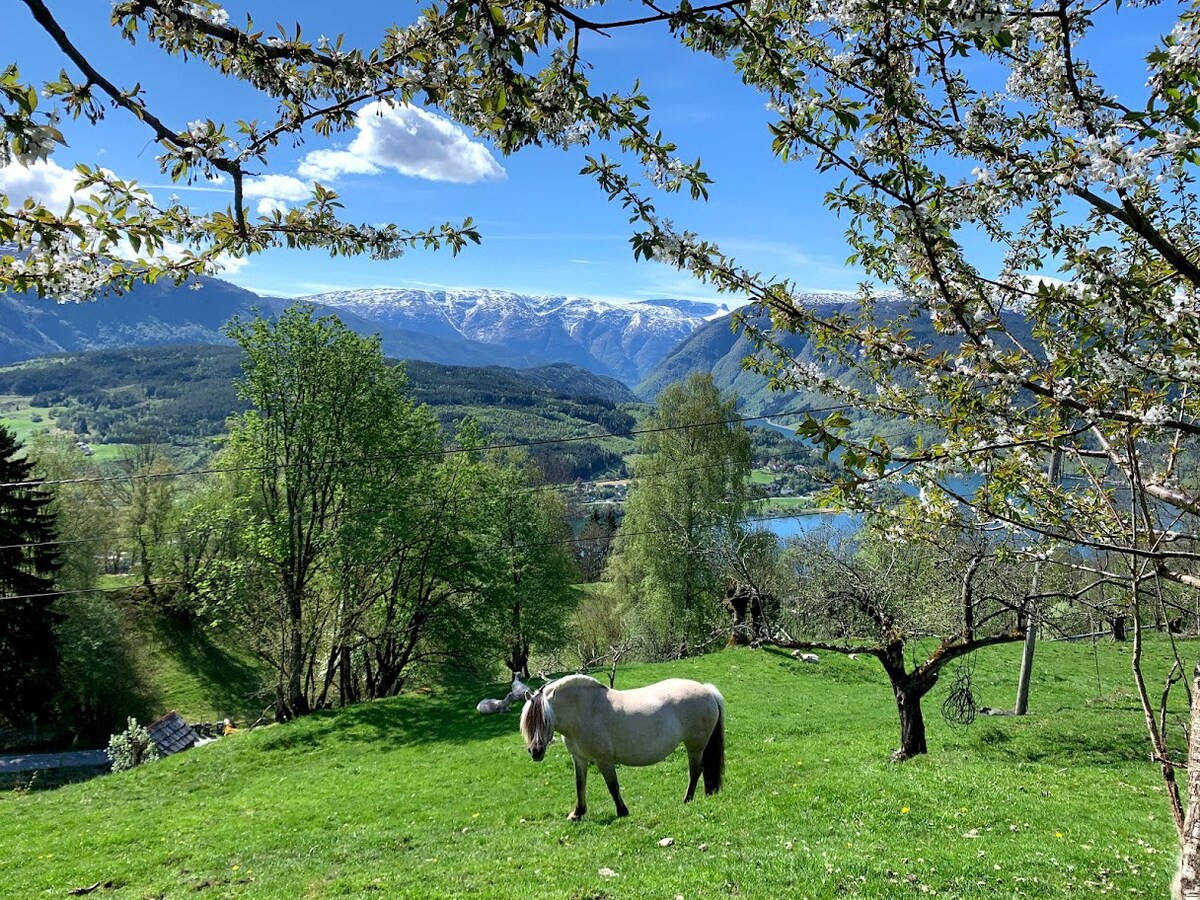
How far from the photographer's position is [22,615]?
2922 cm

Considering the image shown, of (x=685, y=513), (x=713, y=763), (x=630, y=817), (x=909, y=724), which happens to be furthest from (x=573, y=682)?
(x=685, y=513)

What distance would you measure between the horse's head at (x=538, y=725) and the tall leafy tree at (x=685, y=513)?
21.8m

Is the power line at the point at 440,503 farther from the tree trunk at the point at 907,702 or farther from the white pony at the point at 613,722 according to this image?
the tree trunk at the point at 907,702

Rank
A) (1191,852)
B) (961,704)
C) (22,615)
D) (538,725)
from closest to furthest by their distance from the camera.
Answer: (1191,852)
(538,725)
(961,704)
(22,615)

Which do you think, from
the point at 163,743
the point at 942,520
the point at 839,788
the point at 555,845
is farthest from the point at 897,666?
the point at 163,743

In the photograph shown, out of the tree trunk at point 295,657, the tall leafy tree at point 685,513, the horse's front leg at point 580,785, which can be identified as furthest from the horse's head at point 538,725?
the tall leafy tree at point 685,513

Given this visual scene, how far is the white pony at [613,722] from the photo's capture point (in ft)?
29.8

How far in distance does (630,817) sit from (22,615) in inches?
1336

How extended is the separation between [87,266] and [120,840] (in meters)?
13.4

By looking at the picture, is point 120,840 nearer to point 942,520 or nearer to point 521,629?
point 942,520

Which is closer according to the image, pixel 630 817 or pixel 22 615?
pixel 630 817

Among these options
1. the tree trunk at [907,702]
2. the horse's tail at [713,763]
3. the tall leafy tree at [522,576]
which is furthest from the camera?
the tall leafy tree at [522,576]

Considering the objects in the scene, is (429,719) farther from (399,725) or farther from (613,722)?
(613,722)

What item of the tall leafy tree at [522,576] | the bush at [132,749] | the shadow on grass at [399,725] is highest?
the tall leafy tree at [522,576]
